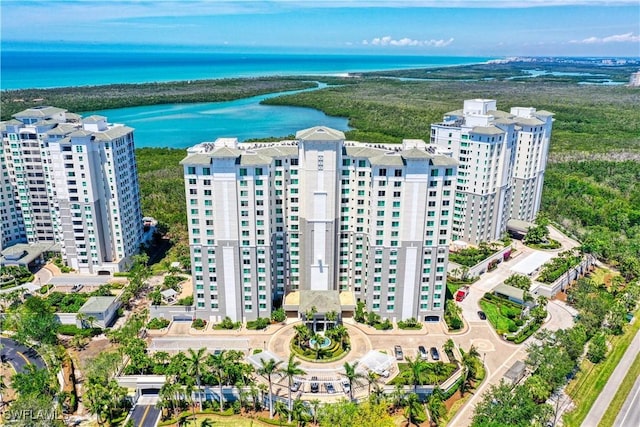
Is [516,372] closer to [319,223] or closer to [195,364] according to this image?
[319,223]

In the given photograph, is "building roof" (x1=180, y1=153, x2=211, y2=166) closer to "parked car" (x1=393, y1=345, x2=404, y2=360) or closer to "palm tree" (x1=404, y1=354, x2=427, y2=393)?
"parked car" (x1=393, y1=345, x2=404, y2=360)

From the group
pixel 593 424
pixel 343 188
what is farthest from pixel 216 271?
pixel 593 424

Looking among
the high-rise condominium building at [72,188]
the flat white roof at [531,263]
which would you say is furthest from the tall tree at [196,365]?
the flat white roof at [531,263]

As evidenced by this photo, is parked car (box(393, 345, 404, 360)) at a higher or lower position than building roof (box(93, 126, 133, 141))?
lower

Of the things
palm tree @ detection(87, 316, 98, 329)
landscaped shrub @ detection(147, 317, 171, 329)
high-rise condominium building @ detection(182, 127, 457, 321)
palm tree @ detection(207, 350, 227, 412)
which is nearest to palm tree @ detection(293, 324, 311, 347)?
high-rise condominium building @ detection(182, 127, 457, 321)

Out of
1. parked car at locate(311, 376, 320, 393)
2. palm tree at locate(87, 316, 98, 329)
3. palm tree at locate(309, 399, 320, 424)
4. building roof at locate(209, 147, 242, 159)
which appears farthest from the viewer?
palm tree at locate(87, 316, 98, 329)

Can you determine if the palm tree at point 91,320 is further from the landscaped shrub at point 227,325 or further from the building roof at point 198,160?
the building roof at point 198,160

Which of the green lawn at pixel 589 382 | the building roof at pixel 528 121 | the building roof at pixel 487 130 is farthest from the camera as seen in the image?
the building roof at pixel 528 121
